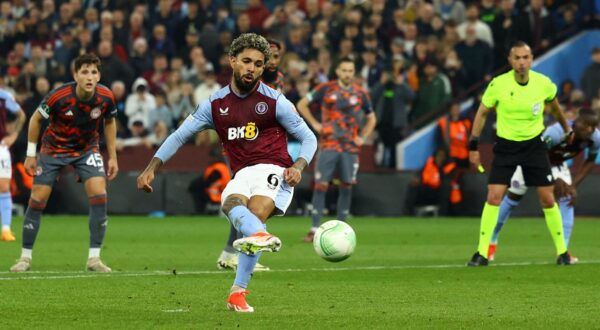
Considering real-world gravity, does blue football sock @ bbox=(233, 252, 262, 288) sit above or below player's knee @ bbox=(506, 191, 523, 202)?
below

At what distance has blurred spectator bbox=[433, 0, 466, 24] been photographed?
92.4 feet

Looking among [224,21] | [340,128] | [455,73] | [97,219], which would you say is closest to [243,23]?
[224,21]

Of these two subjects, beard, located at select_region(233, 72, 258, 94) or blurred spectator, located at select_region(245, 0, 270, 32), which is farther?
blurred spectator, located at select_region(245, 0, 270, 32)

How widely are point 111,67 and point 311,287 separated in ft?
54.2

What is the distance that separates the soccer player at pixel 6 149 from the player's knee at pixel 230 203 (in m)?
8.50

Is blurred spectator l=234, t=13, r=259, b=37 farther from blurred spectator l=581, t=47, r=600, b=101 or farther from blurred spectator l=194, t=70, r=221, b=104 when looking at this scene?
blurred spectator l=581, t=47, r=600, b=101

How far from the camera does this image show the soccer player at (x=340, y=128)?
19500 millimetres

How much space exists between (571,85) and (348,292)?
15346 mm

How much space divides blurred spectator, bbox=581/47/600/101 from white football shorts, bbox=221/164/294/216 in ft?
52.8

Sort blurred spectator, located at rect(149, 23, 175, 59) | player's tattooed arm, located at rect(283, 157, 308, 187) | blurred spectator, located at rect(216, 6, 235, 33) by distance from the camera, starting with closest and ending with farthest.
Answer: player's tattooed arm, located at rect(283, 157, 308, 187)
blurred spectator, located at rect(216, 6, 235, 33)
blurred spectator, located at rect(149, 23, 175, 59)

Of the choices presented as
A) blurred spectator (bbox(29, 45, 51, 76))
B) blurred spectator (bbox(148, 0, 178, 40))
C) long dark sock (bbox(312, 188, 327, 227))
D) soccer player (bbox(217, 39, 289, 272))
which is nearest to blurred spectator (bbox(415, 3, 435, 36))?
blurred spectator (bbox(148, 0, 178, 40))

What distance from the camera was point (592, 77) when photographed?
83.9ft

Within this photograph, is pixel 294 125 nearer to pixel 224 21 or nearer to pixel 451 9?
pixel 451 9

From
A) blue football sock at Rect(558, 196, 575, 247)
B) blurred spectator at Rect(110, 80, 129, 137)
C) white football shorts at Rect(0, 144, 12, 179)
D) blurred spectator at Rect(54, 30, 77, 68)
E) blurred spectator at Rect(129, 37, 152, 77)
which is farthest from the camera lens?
blurred spectator at Rect(54, 30, 77, 68)
